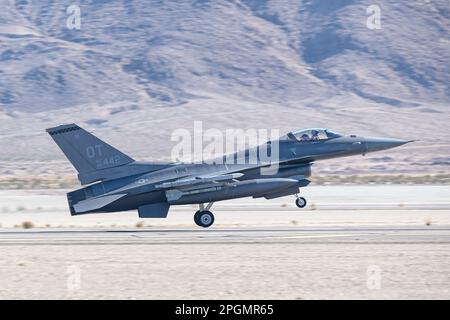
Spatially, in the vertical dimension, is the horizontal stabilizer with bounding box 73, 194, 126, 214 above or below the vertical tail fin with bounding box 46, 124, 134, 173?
below

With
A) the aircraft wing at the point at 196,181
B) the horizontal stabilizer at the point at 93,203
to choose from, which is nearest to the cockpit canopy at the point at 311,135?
the aircraft wing at the point at 196,181

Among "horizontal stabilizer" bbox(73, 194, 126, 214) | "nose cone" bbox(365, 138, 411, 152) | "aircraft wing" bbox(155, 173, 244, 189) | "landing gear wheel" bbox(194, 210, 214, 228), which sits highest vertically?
"nose cone" bbox(365, 138, 411, 152)

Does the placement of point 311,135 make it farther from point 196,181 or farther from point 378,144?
point 196,181

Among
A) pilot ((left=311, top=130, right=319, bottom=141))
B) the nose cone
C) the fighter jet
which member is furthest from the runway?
the nose cone

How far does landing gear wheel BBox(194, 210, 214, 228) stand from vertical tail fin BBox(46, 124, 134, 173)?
3.16 meters

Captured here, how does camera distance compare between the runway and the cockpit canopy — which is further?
the cockpit canopy

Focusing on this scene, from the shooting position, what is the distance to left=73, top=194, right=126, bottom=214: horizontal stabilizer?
2686 cm

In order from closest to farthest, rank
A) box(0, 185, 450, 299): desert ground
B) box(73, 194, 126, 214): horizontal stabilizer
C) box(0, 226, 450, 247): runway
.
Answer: box(0, 185, 450, 299): desert ground, box(0, 226, 450, 247): runway, box(73, 194, 126, 214): horizontal stabilizer

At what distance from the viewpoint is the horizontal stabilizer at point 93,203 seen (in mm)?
26859

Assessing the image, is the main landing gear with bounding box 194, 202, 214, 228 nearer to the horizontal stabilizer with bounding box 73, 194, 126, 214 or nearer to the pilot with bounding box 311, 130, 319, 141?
the horizontal stabilizer with bounding box 73, 194, 126, 214

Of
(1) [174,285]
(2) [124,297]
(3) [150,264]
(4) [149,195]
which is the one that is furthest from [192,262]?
(4) [149,195]

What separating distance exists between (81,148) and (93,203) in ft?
5.45

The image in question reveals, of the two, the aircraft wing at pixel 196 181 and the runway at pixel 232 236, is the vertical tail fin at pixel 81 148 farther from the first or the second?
the runway at pixel 232 236
